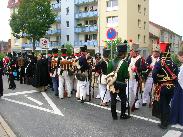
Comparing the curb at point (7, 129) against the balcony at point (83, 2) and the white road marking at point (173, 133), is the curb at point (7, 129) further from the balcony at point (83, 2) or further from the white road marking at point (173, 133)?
the balcony at point (83, 2)

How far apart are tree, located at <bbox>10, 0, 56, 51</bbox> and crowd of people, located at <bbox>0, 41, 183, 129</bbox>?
3630 centimetres

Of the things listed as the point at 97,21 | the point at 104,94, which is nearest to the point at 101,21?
the point at 97,21

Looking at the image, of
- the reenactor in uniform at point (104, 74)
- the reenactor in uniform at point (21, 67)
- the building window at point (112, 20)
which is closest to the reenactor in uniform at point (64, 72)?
the reenactor in uniform at point (104, 74)

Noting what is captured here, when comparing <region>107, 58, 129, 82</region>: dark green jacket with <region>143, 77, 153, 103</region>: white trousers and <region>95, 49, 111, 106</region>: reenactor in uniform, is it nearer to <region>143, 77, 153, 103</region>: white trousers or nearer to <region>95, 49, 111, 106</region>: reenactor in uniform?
<region>143, 77, 153, 103</region>: white trousers

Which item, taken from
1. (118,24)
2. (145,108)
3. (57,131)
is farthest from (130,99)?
(118,24)

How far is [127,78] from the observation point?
9.38 metres

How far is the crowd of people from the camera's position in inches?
327

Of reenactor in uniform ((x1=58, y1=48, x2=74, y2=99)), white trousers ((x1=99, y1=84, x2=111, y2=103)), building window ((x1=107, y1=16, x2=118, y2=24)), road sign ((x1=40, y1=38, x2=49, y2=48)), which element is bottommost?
white trousers ((x1=99, y1=84, x2=111, y2=103))

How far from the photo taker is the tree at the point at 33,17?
53469 mm

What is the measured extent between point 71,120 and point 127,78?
1.91 metres

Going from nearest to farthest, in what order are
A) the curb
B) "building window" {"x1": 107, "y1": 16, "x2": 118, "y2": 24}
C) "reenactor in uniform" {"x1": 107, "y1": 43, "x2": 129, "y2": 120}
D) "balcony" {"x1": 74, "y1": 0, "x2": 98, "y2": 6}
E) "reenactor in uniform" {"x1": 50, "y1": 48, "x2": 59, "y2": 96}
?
the curb → "reenactor in uniform" {"x1": 107, "y1": 43, "x2": 129, "y2": 120} → "reenactor in uniform" {"x1": 50, "y1": 48, "x2": 59, "y2": 96} → "building window" {"x1": 107, "y1": 16, "x2": 118, "y2": 24} → "balcony" {"x1": 74, "y1": 0, "x2": 98, "y2": 6}

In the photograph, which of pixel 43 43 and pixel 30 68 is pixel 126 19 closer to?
pixel 43 43

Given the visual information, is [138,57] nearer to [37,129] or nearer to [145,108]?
[145,108]

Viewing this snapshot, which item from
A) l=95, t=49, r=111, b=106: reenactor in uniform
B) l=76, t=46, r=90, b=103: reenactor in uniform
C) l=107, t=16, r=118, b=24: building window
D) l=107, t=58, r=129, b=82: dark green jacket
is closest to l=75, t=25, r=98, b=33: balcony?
l=107, t=16, r=118, b=24: building window
